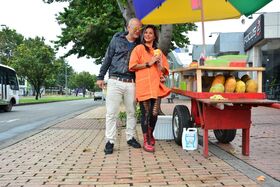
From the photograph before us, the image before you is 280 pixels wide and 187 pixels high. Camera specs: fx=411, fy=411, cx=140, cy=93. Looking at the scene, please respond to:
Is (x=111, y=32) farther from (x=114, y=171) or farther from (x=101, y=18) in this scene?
(x=114, y=171)

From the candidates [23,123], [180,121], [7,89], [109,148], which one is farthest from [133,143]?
[7,89]

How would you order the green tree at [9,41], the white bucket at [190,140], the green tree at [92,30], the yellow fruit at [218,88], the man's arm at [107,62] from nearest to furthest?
the yellow fruit at [218,88]
the man's arm at [107,62]
the white bucket at [190,140]
the green tree at [92,30]
the green tree at [9,41]

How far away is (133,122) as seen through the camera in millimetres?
6691

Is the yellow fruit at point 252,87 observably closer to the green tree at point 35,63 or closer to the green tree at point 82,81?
the green tree at point 35,63

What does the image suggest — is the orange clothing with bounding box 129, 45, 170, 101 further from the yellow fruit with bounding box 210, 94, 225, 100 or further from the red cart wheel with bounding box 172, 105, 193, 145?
the yellow fruit with bounding box 210, 94, 225, 100

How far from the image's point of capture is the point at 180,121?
6.90 m

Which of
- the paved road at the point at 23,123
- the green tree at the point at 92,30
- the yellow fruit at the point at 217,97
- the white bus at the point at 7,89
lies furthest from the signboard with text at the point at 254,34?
the yellow fruit at the point at 217,97

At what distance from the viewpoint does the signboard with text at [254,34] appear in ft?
85.4

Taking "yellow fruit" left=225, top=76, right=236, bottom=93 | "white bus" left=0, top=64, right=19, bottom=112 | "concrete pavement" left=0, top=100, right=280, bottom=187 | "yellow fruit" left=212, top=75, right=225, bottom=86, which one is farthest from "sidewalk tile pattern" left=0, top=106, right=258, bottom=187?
"white bus" left=0, top=64, right=19, bottom=112

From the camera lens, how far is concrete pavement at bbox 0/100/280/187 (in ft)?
15.2

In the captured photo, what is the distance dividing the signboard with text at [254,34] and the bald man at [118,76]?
69.2ft

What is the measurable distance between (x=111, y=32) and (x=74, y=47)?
464cm

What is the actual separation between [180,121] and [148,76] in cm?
111

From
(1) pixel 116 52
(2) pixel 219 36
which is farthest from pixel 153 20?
(2) pixel 219 36
